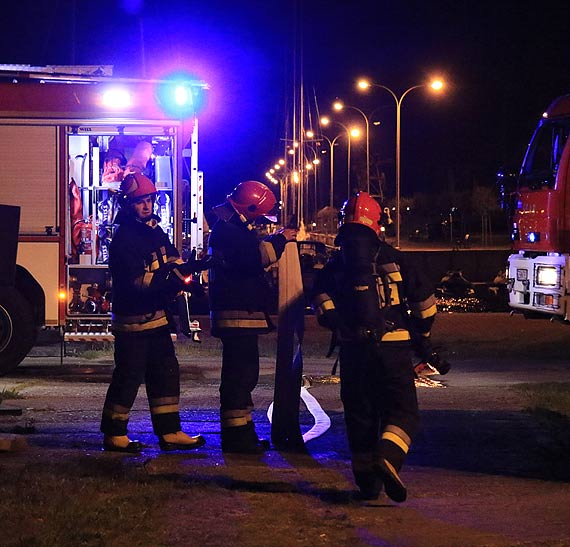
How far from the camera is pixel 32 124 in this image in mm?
11352

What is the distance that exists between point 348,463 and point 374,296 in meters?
1.39

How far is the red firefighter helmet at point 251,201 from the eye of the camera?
694 cm

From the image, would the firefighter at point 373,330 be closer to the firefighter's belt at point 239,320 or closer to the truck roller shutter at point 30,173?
the firefighter's belt at point 239,320

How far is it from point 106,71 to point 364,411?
793cm

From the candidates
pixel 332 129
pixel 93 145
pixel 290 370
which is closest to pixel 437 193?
pixel 332 129

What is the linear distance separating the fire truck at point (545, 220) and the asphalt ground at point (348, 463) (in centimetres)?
169

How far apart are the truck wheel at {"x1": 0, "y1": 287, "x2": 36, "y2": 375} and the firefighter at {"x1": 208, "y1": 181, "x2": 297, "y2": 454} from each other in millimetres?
4644

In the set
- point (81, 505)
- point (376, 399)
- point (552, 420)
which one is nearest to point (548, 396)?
point (552, 420)

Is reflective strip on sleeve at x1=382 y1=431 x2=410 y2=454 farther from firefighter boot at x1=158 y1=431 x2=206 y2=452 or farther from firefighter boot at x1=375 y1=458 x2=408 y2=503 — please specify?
firefighter boot at x1=158 y1=431 x2=206 y2=452

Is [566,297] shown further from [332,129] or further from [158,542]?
[332,129]

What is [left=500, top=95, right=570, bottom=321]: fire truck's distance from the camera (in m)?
12.6

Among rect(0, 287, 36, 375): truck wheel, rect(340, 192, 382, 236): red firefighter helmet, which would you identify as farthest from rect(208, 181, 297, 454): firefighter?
rect(0, 287, 36, 375): truck wheel

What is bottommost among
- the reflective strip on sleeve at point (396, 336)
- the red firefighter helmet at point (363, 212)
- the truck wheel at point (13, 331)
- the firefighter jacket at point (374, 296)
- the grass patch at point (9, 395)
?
the grass patch at point (9, 395)

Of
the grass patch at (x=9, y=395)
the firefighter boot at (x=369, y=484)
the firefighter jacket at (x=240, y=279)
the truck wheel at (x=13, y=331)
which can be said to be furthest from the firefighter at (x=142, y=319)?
the truck wheel at (x=13, y=331)
